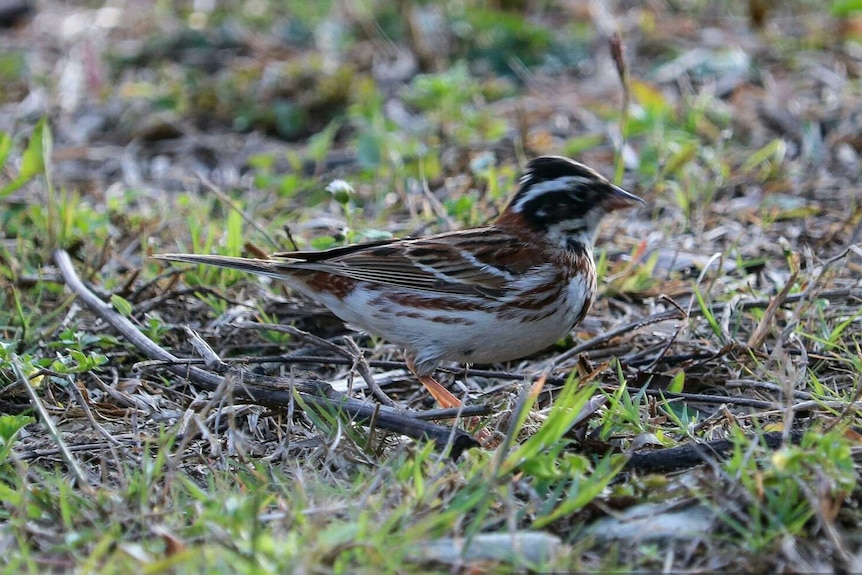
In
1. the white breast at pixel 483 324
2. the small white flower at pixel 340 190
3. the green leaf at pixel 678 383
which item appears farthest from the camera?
the small white flower at pixel 340 190

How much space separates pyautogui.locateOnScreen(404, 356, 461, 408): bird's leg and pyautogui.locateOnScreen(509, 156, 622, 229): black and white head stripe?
2.70 ft

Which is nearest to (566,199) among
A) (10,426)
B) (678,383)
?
(678,383)

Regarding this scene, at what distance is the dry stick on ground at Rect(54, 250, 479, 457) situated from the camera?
12.9 feet

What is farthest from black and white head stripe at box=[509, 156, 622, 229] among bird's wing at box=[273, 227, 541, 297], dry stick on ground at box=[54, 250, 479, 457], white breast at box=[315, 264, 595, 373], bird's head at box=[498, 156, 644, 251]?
dry stick on ground at box=[54, 250, 479, 457]

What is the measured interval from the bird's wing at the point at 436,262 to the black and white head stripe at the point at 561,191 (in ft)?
0.58

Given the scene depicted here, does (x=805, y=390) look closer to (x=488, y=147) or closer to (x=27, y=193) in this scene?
(x=488, y=147)

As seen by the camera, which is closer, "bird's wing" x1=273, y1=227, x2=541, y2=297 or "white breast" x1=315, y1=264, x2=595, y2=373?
"white breast" x1=315, y1=264, x2=595, y2=373

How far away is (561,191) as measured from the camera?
5.02 meters

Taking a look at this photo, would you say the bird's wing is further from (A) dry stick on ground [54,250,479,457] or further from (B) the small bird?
(A) dry stick on ground [54,250,479,457]

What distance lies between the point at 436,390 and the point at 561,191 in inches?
40.9

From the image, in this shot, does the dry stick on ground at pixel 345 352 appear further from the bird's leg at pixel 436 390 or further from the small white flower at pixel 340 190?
the small white flower at pixel 340 190

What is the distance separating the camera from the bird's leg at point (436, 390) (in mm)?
4602

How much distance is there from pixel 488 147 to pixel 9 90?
12.6 feet

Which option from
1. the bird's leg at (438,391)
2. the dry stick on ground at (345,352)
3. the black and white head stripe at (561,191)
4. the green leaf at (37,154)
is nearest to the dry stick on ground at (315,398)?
the dry stick on ground at (345,352)
